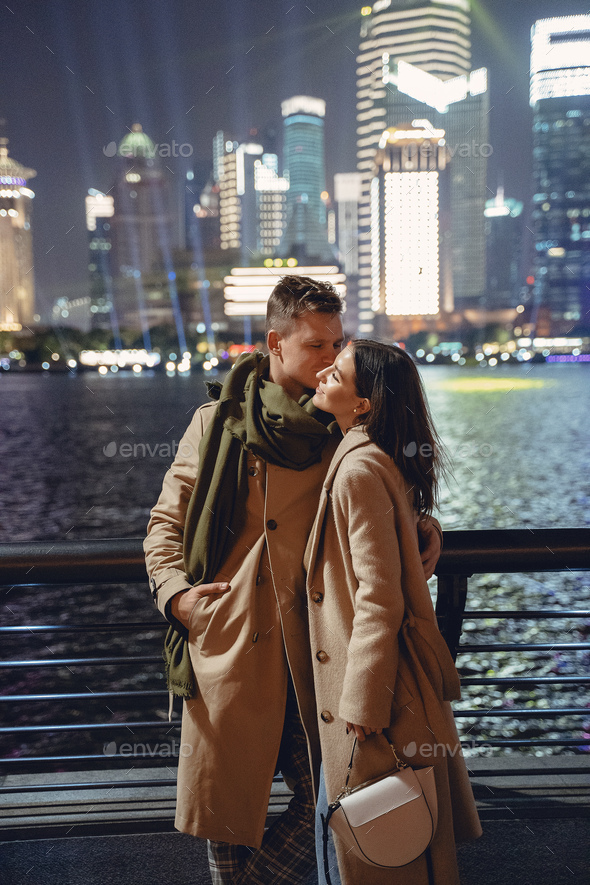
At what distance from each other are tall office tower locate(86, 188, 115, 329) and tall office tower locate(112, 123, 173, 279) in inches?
99.5

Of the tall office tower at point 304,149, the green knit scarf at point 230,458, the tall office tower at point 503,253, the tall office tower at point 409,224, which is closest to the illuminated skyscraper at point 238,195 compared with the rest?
the tall office tower at point 304,149

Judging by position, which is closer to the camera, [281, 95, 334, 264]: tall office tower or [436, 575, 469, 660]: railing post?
[436, 575, 469, 660]: railing post

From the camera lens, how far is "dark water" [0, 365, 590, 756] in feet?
39.4

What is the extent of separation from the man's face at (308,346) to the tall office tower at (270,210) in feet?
368

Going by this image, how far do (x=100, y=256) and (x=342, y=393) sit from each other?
14559 centimetres

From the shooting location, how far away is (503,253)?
129m

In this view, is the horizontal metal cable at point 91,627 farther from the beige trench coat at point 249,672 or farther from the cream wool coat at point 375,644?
the cream wool coat at point 375,644

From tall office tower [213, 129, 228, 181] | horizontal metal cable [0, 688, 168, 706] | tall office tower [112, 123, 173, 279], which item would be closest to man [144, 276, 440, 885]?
horizontal metal cable [0, 688, 168, 706]

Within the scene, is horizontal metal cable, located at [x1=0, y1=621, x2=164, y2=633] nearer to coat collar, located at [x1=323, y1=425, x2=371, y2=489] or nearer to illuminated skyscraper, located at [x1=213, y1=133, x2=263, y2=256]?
coat collar, located at [x1=323, y1=425, x2=371, y2=489]

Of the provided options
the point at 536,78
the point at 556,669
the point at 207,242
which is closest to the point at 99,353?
the point at 207,242

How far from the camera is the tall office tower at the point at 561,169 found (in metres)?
100

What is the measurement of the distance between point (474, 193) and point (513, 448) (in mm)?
83748

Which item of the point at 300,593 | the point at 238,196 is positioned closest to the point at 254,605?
the point at 300,593

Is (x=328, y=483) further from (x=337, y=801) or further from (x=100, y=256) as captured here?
(x=100, y=256)
